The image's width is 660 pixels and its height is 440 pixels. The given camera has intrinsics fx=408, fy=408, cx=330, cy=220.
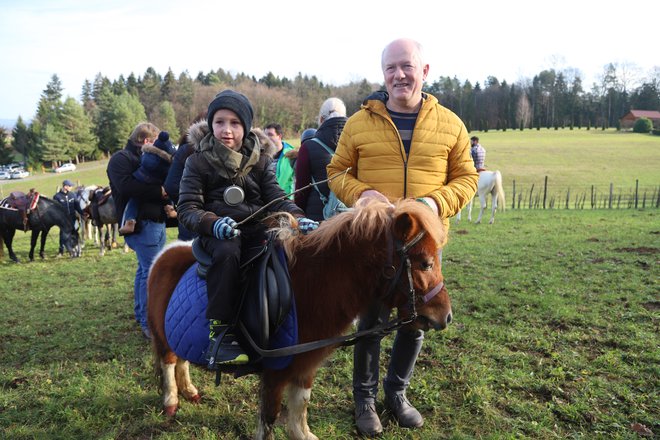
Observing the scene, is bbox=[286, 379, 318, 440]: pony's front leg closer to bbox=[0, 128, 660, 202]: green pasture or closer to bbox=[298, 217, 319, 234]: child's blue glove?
bbox=[298, 217, 319, 234]: child's blue glove

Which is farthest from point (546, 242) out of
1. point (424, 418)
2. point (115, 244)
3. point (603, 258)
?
point (115, 244)

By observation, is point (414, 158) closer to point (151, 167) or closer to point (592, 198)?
point (151, 167)

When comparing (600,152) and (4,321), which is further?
(600,152)

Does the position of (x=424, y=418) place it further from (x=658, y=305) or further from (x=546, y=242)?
(x=546, y=242)

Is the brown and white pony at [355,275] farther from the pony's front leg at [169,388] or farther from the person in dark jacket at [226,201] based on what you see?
the pony's front leg at [169,388]

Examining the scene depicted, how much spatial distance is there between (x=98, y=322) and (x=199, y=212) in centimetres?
445

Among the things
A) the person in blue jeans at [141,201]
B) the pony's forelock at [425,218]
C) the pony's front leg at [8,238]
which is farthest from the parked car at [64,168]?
the pony's forelock at [425,218]

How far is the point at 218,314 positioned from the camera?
8.29ft

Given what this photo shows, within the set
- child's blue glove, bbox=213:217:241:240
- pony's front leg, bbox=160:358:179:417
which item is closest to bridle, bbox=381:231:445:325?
child's blue glove, bbox=213:217:241:240

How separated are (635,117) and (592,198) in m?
68.3

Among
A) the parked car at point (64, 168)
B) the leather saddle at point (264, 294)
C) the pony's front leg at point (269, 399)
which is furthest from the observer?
Result: the parked car at point (64, 168)

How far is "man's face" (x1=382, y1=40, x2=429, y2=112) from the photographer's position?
2875 millimetres

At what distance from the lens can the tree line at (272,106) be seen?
197 feet

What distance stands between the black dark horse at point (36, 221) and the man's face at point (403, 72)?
38.6 feet
